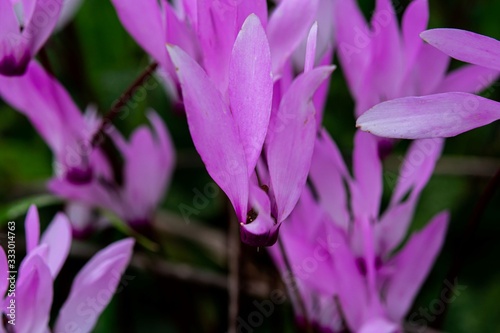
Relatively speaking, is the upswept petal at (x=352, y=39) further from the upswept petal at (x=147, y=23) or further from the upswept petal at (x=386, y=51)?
the upswept petal at (x=147, y=23)

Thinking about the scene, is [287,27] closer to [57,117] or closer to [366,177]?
[366,177]

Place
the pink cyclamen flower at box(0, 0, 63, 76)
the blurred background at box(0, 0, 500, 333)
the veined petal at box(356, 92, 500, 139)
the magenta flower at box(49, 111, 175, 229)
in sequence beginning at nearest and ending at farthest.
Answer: the veined petal at box(356, 92, 500, 139) < the pink cyclamen flower at box(0, 0, 63, 76) < the magenta flower at box(49, 111, 175, 229) < the blurred background at box(0, 0, 500, 333)

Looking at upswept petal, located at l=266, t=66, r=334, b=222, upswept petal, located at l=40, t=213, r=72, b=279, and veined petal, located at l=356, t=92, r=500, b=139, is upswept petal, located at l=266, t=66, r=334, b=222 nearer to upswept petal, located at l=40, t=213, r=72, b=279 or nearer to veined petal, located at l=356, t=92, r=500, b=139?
veined petal, located at l=356, t=92, r=500, b=139

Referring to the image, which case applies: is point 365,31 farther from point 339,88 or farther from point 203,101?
point 339,88

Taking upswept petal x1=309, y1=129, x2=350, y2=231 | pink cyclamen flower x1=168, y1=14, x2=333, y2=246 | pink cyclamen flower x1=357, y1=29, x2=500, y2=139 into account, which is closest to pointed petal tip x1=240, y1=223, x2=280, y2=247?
pink cyclamen flower x1=168, y1=14, x2=333, y2=246

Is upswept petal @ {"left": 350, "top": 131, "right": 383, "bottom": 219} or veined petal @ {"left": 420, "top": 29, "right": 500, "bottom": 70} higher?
veined petal @ {"left": 420, "top": 29, "right": 500, "bottom": 70}

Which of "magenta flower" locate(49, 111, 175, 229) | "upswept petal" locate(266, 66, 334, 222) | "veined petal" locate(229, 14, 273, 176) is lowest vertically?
"magenta flower" locate(49, 111, 175, 229)
